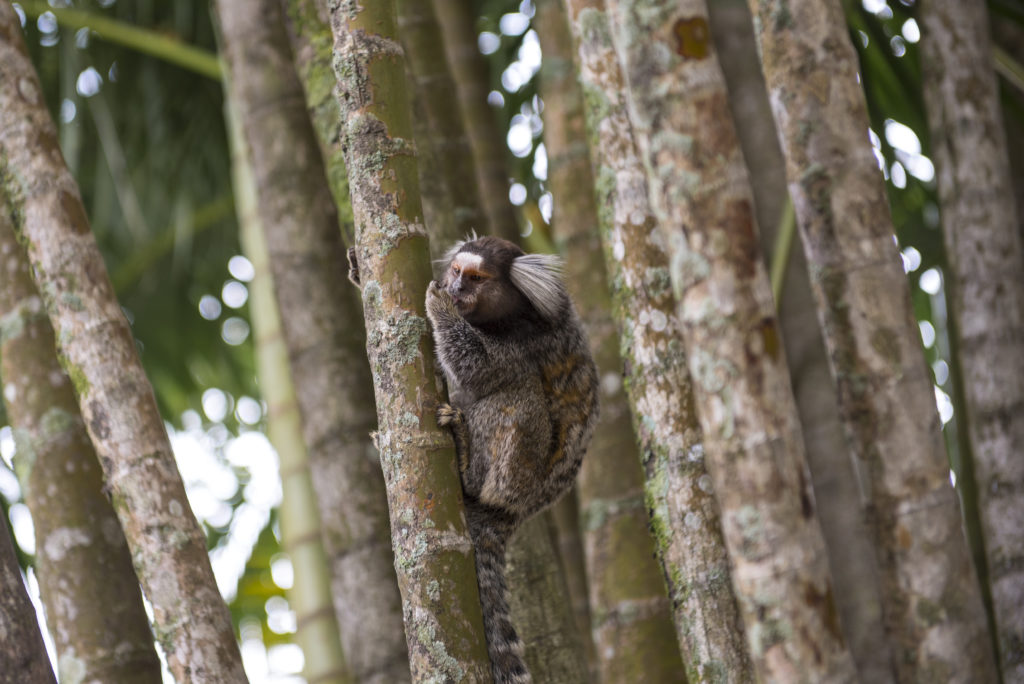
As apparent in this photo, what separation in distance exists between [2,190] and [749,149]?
2.61 meters

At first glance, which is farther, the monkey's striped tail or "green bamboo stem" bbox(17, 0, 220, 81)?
"green bamboo stem" bbox(17, 0, 220, 81)

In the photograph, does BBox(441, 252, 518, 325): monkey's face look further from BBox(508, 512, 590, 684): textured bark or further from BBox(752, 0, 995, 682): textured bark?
BBox(752, 0, 995, 682): textured bark

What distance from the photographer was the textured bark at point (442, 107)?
369 cm

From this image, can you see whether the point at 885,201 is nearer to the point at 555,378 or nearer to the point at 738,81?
the point at 555,378

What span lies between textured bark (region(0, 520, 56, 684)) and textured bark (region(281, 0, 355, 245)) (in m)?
1.27

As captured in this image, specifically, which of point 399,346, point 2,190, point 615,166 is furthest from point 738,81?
point 2,190

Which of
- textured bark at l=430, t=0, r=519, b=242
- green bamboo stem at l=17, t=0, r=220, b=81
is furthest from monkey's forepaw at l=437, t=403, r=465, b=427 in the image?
green bamboo stem at l=17, t=0, r=220, b=81

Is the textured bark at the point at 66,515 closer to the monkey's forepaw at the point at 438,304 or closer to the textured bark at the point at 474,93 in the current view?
the monkey's forepaw at the point at 438,304

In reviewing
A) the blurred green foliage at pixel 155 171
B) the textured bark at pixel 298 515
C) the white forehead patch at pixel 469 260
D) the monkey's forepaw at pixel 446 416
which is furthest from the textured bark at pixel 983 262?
the blurred green foliage at pixel 155 171

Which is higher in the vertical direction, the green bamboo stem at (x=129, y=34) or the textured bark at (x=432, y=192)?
the green bamboo stem at (x=129, y=34)

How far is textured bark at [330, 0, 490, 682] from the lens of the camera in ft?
6.89

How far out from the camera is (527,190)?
19.5 feet

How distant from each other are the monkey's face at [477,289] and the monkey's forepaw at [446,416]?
73 centimetres

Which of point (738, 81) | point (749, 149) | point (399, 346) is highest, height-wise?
point (738, 81)
